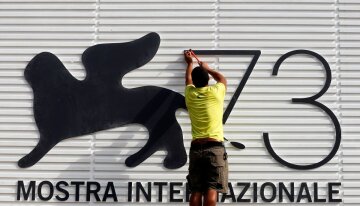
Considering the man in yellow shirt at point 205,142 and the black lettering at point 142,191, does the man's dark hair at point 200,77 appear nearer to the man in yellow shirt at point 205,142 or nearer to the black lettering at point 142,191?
the man in yellow shirt at point 205,142

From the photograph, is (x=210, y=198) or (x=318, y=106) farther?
(x=318, y=106)

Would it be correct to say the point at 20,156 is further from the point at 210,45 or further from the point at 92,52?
the point at 210,45

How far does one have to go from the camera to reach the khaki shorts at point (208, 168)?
6586 mm

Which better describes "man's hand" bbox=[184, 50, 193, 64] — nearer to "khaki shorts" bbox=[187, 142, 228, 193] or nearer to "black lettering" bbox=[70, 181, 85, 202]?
"khaki shorts" bbox=[187, 142, 228, 193]

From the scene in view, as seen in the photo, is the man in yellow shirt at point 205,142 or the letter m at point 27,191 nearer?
the man in yellow shirt at point 205,142

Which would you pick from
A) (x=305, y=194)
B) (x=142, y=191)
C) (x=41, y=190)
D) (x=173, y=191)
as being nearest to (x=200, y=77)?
(x=173, y=191)

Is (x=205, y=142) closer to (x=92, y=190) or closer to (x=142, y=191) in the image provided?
(x=142, y=191)

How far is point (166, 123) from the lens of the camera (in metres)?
7.47

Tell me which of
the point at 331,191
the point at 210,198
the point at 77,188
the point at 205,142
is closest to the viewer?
the point at 210,198

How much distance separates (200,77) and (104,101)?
1402 millimetres

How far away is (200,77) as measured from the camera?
678cm

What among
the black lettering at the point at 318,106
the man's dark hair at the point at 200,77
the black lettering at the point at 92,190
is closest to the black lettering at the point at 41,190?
the black lettering at the point at 92,190
